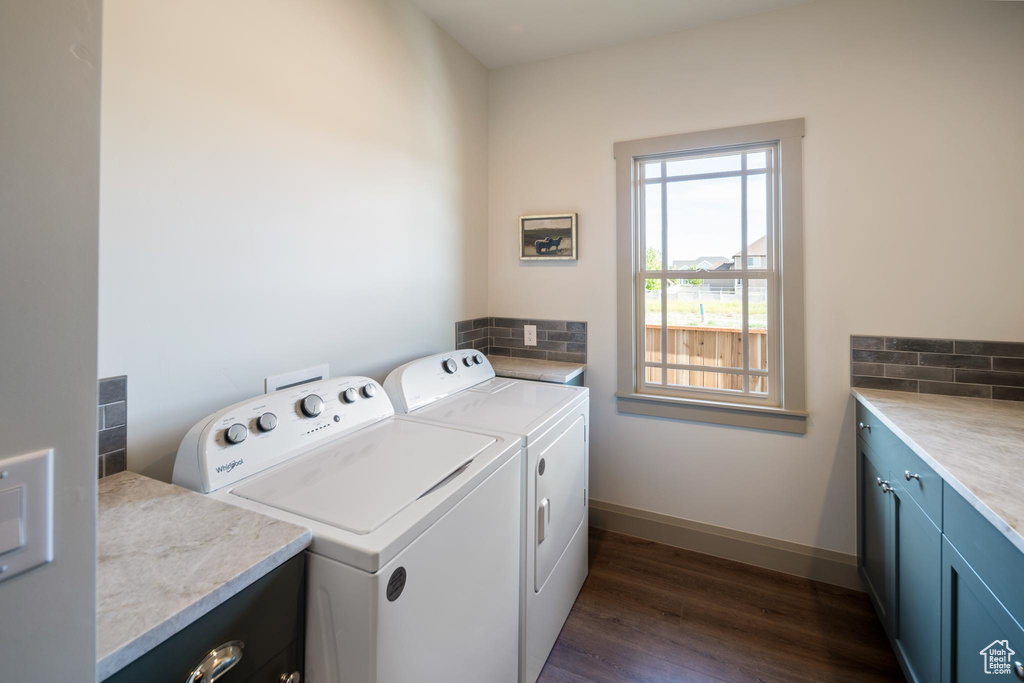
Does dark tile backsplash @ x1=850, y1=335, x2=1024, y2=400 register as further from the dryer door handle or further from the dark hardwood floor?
the dryer door handle

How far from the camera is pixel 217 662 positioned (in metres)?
0.71

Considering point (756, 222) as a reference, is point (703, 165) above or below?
above

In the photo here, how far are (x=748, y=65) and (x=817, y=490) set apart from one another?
2.04 metres

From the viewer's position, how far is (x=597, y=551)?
2.36m

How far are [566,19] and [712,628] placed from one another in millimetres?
2807

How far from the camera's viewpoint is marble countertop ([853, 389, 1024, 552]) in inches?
38.4

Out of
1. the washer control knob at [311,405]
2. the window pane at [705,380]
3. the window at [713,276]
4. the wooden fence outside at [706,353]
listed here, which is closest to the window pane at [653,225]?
the window at [713,276]

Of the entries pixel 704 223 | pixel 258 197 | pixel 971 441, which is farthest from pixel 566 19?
pixel 971 441

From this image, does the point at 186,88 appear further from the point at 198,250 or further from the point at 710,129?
the point at 710,129

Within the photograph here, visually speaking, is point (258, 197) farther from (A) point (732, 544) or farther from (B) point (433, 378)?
(A) point (732, 544)

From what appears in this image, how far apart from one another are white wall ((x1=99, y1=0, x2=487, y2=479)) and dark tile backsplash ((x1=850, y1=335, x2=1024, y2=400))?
2.02 meters

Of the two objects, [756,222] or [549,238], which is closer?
[756,222]

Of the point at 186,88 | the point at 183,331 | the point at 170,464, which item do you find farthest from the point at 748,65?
the point at 170,464

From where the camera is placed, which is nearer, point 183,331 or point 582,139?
point 183,331
